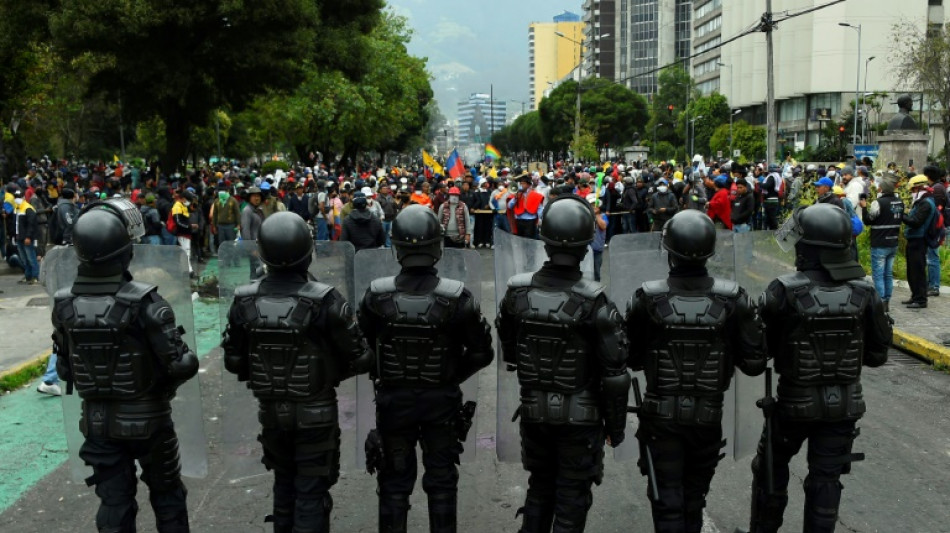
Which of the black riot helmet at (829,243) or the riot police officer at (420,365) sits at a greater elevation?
the black riot helmet at (829,243)

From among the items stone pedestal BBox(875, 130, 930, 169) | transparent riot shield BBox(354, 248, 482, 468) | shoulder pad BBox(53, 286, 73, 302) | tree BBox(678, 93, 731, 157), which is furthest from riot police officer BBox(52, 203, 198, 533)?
tree BBox(678, 93, 731, 157)

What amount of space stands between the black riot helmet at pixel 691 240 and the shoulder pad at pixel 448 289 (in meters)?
1.09

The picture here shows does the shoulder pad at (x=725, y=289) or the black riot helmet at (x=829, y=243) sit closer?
the shoulder pad at (x=725, y=289)

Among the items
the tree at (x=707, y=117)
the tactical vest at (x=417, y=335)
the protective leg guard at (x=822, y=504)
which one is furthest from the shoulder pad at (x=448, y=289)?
the tree at (x=707, y=117)

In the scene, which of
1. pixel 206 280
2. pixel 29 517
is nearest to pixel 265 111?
pixel 206 280

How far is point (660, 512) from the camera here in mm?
4496

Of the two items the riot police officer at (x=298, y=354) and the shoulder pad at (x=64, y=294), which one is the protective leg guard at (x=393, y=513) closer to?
the riot police officer at (x=298, y=354)

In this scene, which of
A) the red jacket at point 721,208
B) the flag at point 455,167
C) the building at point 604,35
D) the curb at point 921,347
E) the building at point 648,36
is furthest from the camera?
the building at point 604,35

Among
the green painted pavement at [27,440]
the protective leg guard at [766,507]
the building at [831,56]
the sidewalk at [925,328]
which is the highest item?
the building at [831,56]

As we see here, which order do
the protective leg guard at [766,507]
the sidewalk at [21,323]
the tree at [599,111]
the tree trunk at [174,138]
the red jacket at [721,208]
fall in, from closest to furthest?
the protective leg guard at [766,507]
the sidewalk at [21,323]
the red jacket at [721,208]
the tree trunk at [174,138]
the tree at [599,111]

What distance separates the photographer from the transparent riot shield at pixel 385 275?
5582mm

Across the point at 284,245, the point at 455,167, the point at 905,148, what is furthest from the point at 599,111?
the point at 284,245

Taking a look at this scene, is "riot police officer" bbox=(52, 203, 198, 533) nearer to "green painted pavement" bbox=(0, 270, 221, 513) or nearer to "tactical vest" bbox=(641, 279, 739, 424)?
"green painted pavement" bbox=(0, 270, 221, 513)

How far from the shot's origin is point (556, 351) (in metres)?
4.41
